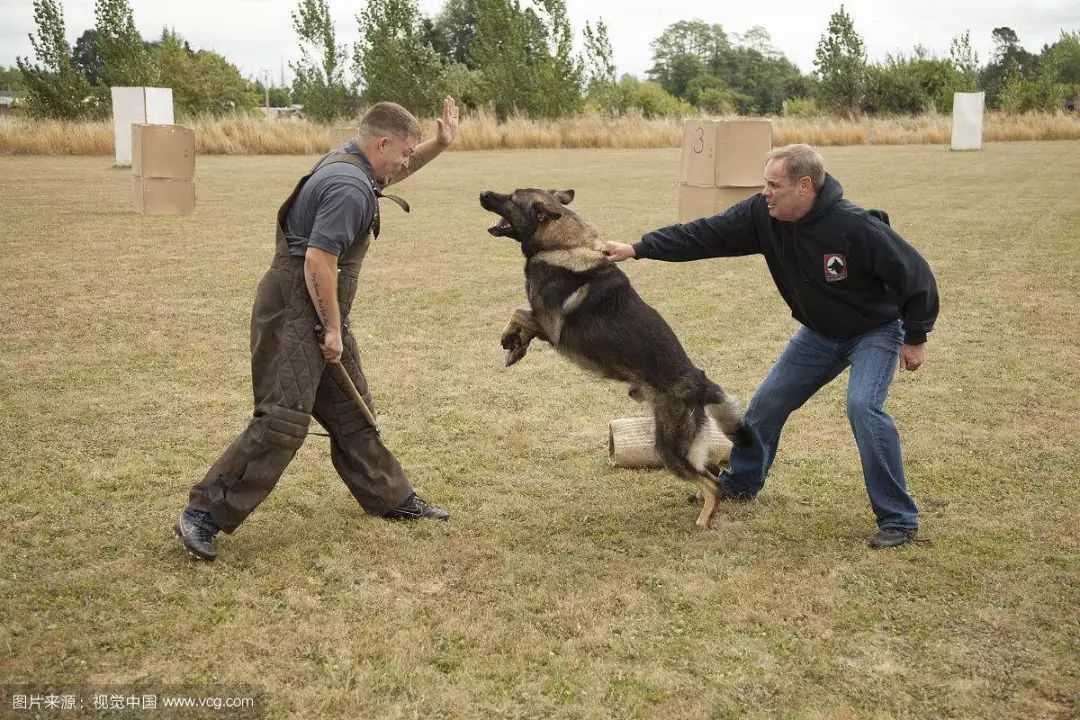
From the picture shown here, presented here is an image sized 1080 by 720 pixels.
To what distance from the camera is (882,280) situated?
402 centimetres

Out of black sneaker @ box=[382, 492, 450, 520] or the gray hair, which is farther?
black sneaker @ box=[382, 492, 450, 520]

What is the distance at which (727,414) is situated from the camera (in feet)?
14.4

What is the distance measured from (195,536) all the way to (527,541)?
4.52 feet

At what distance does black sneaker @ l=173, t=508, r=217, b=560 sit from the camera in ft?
12.6

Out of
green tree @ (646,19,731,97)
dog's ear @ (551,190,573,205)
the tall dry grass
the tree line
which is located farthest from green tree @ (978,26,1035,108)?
dog's ear @ (551,190,573,205)

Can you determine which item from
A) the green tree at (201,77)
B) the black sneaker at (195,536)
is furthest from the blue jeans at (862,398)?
the green tree at (201,77)

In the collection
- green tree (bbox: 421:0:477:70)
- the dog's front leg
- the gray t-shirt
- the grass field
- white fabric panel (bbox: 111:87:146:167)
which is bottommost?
the grass field

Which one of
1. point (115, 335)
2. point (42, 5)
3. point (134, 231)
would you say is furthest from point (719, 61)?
point (115, 335)

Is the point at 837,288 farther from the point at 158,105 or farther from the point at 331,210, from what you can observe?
the point at 158,105

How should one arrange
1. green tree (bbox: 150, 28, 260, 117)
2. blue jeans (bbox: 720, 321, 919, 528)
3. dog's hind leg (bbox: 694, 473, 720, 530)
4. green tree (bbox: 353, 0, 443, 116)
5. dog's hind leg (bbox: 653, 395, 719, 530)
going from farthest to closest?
green tree (bbox: 150, 28, 260, 117), green tree (bbox: 353, 0, 443, 116), dog's hind leg (bbox: 694, 473, 720, 530), dog's hind leg (bbox: 653, 395, 719, 530), blue jeans (bbox: 720, 321, 919, 528)

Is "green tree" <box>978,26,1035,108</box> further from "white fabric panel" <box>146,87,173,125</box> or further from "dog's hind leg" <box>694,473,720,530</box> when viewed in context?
"dog's hind leg" <box>694,473,720,530</box>

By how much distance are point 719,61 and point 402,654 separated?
7750cm

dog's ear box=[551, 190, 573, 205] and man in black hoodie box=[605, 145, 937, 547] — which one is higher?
dog's ear box=[551, 190, 573, 205]

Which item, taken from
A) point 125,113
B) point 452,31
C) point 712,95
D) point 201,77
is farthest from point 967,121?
point 201,77
